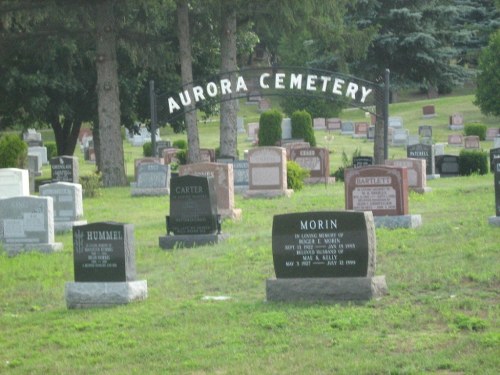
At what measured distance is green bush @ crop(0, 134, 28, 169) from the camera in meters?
35.7

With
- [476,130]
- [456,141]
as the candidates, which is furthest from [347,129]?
[456,141]

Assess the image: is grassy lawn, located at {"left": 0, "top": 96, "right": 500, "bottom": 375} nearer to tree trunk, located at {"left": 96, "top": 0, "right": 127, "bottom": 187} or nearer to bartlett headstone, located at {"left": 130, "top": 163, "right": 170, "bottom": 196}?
bartlett headstone, located at {"left": 130, "top": 163, "right": 170, "bottom": 196}

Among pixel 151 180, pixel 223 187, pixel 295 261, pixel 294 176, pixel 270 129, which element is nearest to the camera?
pixel 295 261

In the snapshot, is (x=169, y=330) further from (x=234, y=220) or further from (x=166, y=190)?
(x=166, y=190)

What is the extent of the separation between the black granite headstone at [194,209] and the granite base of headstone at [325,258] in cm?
637

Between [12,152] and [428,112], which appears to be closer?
[12,152]

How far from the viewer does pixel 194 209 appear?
19672mm

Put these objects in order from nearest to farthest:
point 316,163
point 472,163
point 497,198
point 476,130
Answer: point 497,198 < point 316,163 < point 472,163 < point 476,130

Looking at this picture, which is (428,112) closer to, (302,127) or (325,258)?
(302,127)

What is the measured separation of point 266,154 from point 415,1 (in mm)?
22276

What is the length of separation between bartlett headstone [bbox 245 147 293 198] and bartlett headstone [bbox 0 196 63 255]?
9.40 m

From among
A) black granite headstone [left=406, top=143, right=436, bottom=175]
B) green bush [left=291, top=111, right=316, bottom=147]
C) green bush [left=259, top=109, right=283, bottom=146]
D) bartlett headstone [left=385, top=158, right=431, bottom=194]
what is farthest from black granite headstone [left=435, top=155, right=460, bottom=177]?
green bush [left=291, top=111, right=316, bottom=147]

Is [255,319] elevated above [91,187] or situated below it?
below

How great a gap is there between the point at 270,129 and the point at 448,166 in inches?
465
